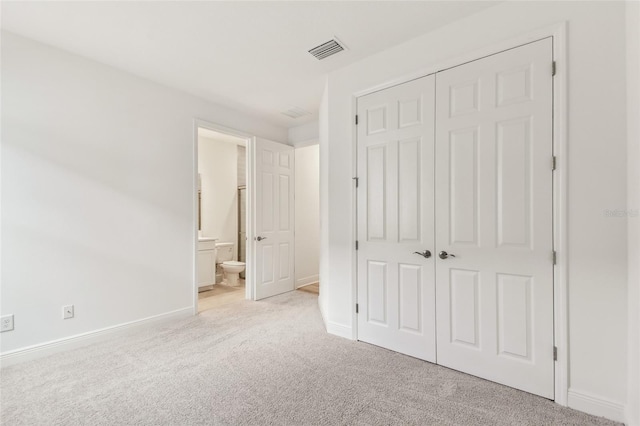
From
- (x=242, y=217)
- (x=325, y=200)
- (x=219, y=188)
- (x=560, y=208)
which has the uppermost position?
(x=219, y=188)

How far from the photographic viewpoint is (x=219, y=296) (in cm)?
438

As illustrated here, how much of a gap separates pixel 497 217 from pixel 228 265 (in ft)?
13.7

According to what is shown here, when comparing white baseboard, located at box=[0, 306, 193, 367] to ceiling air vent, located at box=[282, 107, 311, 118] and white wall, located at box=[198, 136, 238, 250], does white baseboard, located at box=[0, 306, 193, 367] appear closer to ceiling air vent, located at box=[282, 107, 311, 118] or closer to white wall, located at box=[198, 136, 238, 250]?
white wall, located at box=[198, 136, 238, 250]

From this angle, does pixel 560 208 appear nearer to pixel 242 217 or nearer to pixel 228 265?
pixel 228 265

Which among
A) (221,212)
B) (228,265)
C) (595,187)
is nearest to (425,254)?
(595,187)

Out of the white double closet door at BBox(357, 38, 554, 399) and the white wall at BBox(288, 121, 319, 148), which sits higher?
the white wall at BBox(288, 121, 319, 148)

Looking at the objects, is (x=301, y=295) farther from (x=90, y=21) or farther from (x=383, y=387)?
(x=90, y=21)

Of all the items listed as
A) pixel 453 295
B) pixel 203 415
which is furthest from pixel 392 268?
pixel 203 415

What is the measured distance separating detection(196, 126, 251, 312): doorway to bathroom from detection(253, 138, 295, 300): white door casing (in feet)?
2.10

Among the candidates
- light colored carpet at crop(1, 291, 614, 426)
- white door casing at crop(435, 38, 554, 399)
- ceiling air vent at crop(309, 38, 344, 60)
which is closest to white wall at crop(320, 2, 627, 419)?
white door casing at crop(435, 38, 554, 399)

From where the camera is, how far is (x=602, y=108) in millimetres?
1684

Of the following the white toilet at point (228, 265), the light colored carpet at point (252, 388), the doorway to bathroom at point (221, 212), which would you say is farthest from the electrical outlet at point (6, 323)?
the white toilet at point (228, 265)

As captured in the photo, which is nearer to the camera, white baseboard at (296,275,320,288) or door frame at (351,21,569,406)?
door frame at (351,21,569,406)

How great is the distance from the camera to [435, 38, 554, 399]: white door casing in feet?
6.11
